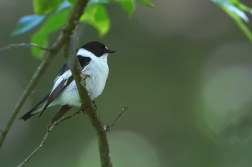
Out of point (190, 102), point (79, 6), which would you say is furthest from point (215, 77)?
point (79, 6)

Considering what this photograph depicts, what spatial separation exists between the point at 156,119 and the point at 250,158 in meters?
2.67

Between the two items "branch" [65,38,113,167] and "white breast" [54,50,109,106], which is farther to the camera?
"white breast" [54,50,109,106]

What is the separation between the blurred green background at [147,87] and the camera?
273 inches

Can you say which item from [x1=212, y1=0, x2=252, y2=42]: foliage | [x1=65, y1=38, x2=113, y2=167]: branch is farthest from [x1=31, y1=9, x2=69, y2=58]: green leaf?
[x1=212, y1=0, x2=252, y2=42]: foliage

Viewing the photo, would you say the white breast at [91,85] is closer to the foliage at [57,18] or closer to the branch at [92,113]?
the branch at [92,113]

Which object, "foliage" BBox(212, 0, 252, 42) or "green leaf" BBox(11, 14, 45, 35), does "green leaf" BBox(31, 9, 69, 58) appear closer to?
"green leaf" BBox(11, 14, 45, 35)

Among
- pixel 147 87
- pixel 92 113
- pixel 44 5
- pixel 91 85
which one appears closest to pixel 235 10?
pixel 44 5

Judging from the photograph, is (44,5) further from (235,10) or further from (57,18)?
(235,10)

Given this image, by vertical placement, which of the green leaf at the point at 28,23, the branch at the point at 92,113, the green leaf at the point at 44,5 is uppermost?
the green leaf at the point at 44,5

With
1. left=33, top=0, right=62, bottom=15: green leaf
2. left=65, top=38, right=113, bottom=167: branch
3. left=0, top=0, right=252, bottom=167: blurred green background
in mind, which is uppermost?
left=33, top=0, right=62, bottom=15: green leaf

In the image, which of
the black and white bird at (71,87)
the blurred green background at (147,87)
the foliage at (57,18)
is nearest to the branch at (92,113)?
the foliage at (57,18)

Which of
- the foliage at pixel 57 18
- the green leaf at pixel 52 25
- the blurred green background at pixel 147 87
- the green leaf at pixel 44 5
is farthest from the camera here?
the blurred green background at pixel 147 87

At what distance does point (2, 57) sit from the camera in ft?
24.3

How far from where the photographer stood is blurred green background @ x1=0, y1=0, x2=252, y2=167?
6.94m
